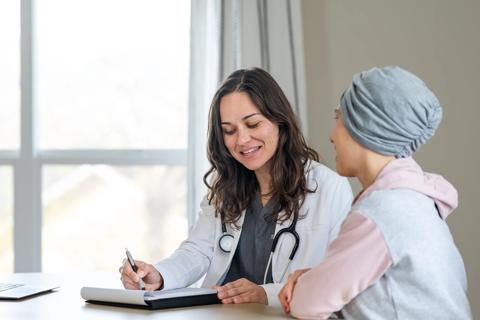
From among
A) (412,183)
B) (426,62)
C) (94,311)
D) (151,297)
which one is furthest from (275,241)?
(426,62)

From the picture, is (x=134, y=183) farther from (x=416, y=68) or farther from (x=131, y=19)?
(x=416, y=68)

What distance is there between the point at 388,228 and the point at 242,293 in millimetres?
638

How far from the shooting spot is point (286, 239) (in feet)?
8.20

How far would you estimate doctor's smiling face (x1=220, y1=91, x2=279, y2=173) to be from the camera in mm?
2596

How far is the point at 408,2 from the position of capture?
12.2ft

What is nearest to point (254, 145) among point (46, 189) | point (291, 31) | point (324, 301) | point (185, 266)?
point (185, 266)

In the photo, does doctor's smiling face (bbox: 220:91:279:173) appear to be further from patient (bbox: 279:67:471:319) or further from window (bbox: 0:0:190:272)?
window (bbox: 0:0:190:272)

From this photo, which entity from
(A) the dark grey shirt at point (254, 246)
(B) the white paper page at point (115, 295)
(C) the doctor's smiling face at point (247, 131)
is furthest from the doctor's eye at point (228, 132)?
(B) the white paper page at point (115, 295)

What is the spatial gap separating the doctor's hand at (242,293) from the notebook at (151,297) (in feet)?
0.08

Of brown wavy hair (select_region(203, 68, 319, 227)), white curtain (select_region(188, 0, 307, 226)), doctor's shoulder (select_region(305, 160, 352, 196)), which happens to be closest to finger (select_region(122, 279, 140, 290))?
brown wavy hair (select_region(203, 68, 319, 227))

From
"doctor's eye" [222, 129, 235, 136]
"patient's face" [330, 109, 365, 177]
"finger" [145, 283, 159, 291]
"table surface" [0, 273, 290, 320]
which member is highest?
"doctor's eye" [222, 129, 235, 136]

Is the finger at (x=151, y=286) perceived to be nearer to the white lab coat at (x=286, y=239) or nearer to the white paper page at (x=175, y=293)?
the white lab coat at (x=286, y=239)

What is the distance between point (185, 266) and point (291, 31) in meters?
1.52

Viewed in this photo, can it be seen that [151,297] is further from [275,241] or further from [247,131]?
[247,131]
